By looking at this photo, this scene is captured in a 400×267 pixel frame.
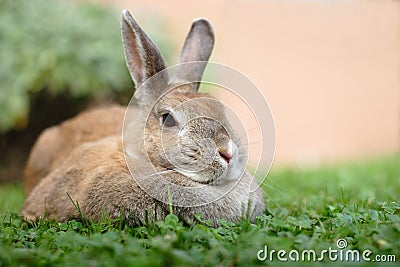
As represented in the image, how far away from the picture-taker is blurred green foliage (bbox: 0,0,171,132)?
734 centimetres

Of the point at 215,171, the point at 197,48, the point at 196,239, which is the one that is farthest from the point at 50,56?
the point at 196,239

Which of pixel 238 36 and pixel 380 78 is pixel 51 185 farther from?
pixel 380 78

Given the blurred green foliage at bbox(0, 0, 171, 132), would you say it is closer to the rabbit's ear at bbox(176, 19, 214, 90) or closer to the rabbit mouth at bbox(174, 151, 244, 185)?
the rabbit's ear at bbox(176, 19, 214, 90)

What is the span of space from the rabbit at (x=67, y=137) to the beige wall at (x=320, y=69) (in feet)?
22.4

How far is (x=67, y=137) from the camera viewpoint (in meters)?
4.90

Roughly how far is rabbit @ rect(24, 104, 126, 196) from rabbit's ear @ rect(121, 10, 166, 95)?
932 millimetres

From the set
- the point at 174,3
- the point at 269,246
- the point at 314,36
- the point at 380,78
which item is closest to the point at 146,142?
the point at 269,246

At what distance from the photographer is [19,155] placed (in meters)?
8.16

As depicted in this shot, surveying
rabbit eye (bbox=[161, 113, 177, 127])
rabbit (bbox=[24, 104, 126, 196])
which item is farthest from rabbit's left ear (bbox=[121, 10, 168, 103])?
rabbit (bbox=[24, 104, 126, 196])

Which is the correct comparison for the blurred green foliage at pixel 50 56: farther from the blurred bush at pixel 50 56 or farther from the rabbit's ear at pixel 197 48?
the rabbit's ear at pixel 197 48

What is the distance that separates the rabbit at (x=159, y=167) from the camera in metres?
3.17

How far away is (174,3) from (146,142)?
7928 mm

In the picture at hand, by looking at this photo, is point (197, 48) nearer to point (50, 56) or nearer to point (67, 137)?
point (67, 137)

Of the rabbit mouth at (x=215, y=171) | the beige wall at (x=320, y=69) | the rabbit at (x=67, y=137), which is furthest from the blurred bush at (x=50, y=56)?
the rabbit mouth at (x=215, y=171)
